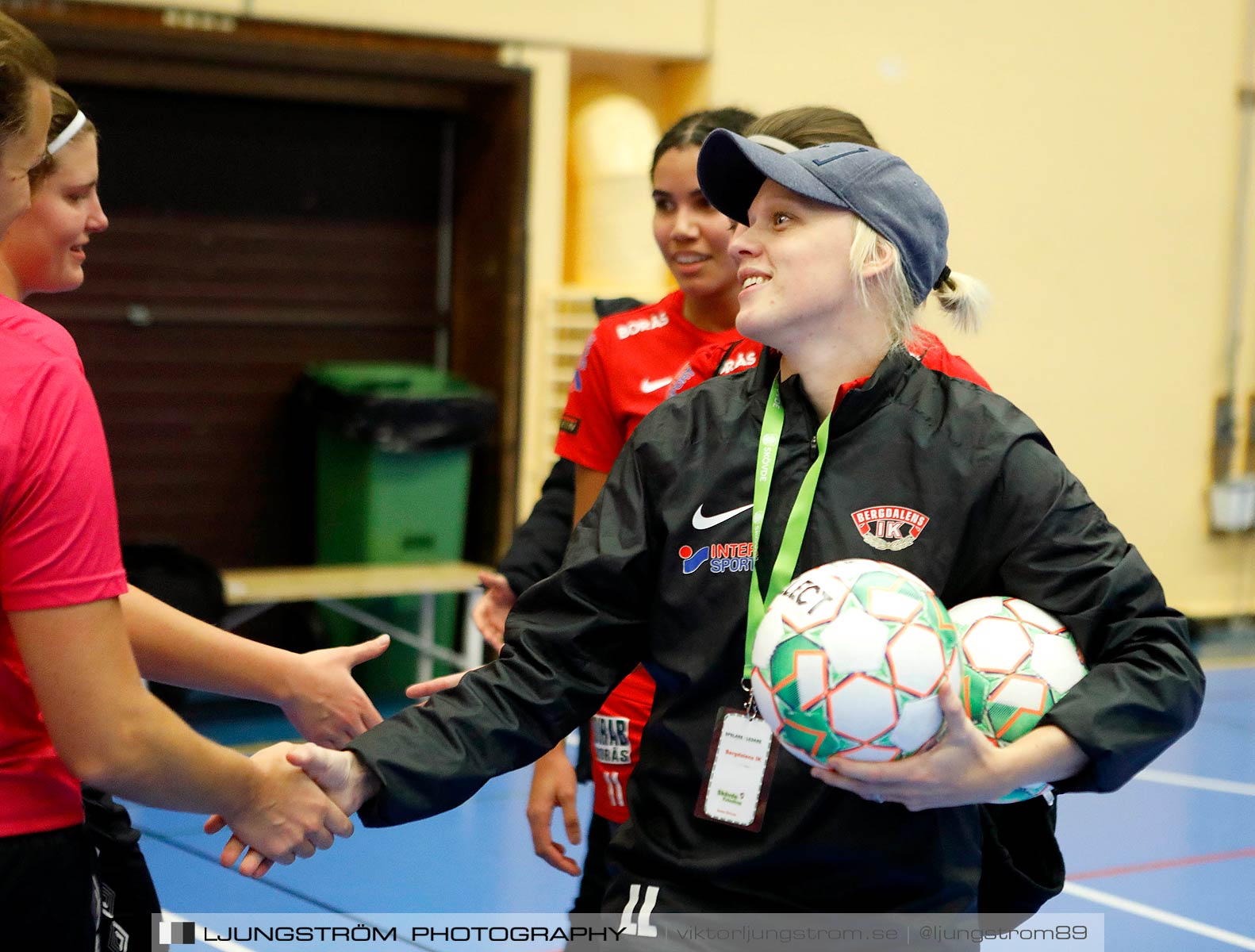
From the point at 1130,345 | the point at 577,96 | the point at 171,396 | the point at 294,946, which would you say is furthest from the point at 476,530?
the point at 1130,345

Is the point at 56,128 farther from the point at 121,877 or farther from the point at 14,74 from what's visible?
the point at 121,877

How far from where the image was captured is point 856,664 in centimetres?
188

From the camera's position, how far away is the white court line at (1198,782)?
6238 mm

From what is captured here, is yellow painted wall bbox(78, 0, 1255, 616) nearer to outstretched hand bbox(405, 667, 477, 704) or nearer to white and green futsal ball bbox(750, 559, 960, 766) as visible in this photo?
outstretched hand bbox(405, 667, 477, 704)

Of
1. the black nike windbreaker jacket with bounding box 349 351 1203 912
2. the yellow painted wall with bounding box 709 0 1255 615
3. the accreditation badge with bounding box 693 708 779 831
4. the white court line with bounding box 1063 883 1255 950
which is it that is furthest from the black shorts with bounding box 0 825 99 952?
the yellow painted wall with bounding box 709 0 1255 615

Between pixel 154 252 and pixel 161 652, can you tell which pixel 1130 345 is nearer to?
pixel 154 252

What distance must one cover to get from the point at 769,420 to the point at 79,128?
4.26 ft

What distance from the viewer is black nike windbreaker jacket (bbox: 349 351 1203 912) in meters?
2.02

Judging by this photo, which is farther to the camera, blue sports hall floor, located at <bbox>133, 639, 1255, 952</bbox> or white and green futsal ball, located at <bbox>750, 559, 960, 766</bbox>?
blue sports hall floor, located at <bbox>133, 639, 1255, 952</bbox>

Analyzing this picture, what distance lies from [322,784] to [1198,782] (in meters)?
5.18

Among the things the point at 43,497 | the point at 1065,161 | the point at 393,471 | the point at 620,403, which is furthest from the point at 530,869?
the point at 1065,161

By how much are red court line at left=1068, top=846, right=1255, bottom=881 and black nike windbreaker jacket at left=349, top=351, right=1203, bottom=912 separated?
3253 millimetres

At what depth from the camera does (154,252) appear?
709 centimetres

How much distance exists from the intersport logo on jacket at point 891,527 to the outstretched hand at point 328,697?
0.91 meters
